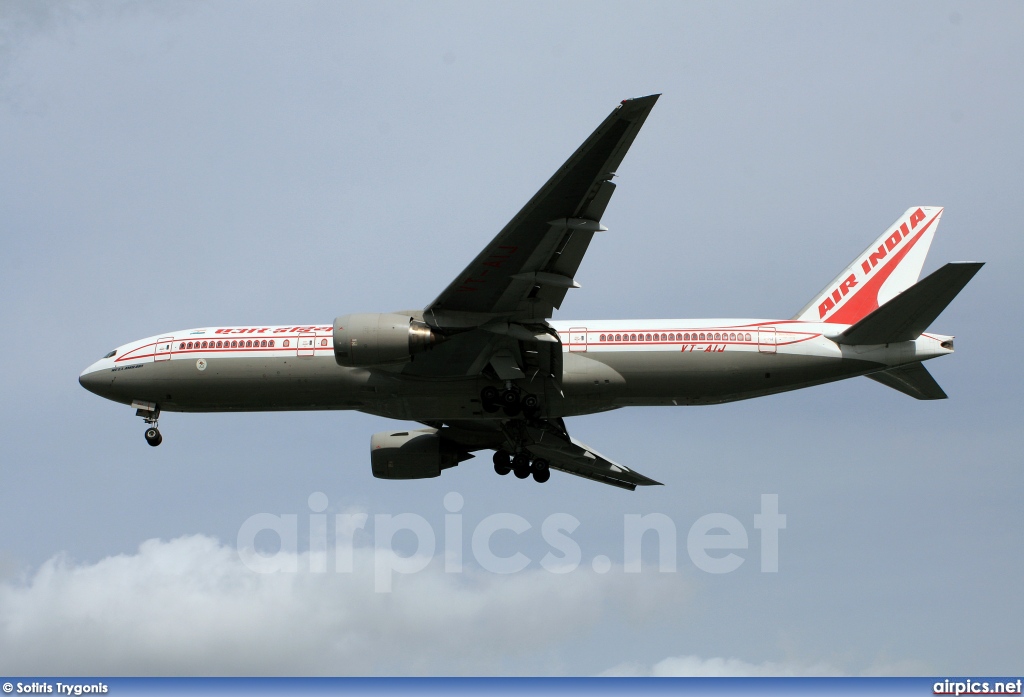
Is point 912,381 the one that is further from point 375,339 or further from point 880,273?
point 375,339

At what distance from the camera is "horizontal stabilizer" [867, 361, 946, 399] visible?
35.9 metres

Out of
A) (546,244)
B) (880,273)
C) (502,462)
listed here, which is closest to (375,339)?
(546,244)

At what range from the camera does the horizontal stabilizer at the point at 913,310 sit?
31906 mm

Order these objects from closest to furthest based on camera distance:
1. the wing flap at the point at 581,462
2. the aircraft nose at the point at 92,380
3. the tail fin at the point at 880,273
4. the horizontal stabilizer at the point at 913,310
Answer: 1. the horizontal stabilizer at the point at 913,310
2. the tail fin at the point at 880,273
3. the aircraft nose at the point at 92,380
4. the wing flap at the point at 581,462

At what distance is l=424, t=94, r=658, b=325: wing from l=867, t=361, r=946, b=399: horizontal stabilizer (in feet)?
34.3

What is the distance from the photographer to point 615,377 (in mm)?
Answer: 35406

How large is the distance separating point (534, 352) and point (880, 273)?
12057 millimetres

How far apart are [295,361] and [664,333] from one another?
11105 mm

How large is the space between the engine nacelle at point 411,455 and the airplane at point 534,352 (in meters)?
3.41

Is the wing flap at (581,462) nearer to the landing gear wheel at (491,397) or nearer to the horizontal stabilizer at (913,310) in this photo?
the landing gear wheel at (491,397)

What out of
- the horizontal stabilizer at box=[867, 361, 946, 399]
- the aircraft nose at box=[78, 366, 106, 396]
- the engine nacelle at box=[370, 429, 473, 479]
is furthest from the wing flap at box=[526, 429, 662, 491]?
the aircraft nose at box=[78, 366, 106, 396]

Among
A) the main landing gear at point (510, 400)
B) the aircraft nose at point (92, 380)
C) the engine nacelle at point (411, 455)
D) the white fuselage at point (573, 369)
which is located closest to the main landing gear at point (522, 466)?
the engine nacelle at point (411, 455)

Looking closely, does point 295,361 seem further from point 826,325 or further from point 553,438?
point 826,325

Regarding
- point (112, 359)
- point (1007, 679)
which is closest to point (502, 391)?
point (112, 359)
